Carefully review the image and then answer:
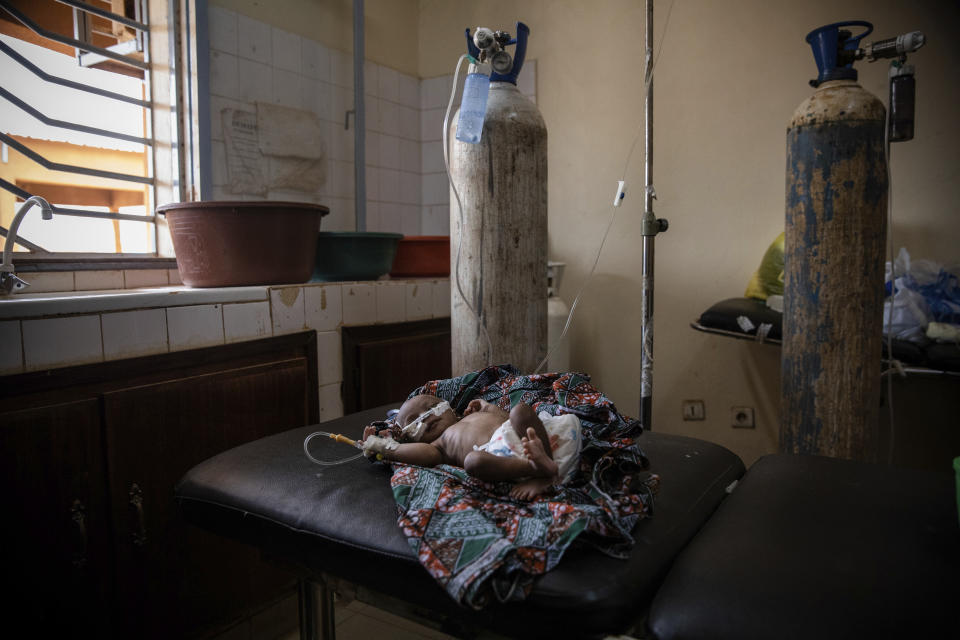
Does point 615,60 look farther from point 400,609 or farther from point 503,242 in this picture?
point 400,609

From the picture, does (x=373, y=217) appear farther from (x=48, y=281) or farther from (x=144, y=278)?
(x=48, y=281)

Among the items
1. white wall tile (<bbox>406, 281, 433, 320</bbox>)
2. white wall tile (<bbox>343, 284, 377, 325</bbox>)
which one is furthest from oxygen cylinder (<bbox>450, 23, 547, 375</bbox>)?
white wall tile (<bbox>406, 281, 433, 320</bbox>)

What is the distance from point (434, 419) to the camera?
1.14 m

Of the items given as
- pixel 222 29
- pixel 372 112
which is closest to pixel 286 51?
pixel 222 29

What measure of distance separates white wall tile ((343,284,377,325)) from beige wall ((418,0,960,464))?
106 centimetres

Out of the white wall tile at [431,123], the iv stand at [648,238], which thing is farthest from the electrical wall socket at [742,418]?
the white wall tile at [431,123]

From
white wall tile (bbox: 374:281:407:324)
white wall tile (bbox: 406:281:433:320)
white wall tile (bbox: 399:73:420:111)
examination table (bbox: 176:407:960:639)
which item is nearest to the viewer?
examination table (bbox: 176:407:960:639)

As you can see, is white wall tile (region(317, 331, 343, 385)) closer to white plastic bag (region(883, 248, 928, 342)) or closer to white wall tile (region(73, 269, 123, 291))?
white wall tile (region(73, 269, 123, 291))

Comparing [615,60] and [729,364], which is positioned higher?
[615,60]

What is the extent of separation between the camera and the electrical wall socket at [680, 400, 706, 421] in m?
2.49

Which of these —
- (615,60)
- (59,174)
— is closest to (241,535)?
(59,174)

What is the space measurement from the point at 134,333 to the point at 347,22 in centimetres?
193

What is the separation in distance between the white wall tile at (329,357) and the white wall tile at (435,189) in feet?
4.55

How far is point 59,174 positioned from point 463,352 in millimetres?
1394
